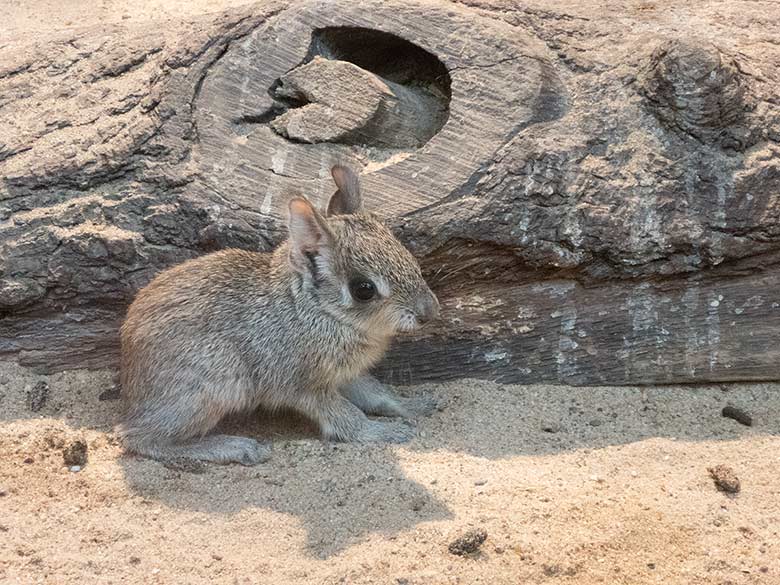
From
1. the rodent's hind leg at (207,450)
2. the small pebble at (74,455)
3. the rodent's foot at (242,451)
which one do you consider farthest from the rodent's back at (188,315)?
the rodent's foot at (242,451)

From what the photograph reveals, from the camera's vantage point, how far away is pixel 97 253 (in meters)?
6.04

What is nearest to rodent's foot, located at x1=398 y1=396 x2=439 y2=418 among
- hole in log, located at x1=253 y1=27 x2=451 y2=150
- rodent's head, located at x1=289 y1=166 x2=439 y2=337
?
rodent's head, located at x1=289 y1=166 x2=439 y2=337

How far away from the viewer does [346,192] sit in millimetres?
5699

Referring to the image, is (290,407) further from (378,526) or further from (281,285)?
(378,526)

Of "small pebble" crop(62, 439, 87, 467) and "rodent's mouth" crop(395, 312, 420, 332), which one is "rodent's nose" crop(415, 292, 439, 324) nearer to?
"rodent's mouth" crop(395, 312, 420, 332)

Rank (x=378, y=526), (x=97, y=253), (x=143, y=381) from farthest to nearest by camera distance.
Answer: (x=97, y=253)
(x=143, y=381)
(x=378, y=526)

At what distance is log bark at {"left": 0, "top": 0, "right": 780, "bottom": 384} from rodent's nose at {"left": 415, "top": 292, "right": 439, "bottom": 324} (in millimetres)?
461

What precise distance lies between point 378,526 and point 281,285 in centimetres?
180

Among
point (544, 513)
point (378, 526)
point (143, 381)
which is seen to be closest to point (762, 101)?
point (544, 513)

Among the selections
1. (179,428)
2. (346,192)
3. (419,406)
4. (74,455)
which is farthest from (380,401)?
(74,455)

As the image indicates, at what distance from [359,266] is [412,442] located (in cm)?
126

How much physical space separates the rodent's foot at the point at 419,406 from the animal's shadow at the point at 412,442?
2.2 inches

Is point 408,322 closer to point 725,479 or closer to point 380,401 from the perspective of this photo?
point 380,401

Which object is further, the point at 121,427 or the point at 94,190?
the point at 94,190
